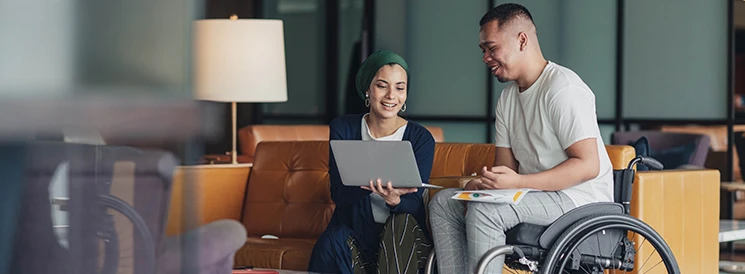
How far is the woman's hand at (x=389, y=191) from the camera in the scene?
264 centimetres

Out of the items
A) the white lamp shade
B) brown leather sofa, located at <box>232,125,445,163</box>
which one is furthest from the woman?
brown leather sofa, located at <box>232,125,445,163</box>

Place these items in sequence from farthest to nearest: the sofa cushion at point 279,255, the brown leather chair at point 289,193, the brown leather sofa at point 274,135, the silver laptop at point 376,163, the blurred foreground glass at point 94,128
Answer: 1. the brown leather sofa at point 274,135
2. the brown leather chair at point 289,193
3. the sofa cushion at point 279,255
4. the silver laptop at point 376,163
5. the blurred foreground glass at point 94,128

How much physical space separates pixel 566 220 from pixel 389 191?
55 cm

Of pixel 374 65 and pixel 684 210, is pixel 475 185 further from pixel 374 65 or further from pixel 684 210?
pixel 684 210

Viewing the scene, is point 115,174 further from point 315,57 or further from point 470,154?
point 315,57

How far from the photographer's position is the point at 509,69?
254 cm

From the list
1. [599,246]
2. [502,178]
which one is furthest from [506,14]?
[599,246]

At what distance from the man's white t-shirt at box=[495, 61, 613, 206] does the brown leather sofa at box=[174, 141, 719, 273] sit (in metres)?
0.36

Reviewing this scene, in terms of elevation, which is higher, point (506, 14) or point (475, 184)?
point (506, 14)

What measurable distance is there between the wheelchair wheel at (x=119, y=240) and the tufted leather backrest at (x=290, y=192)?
10.0ft

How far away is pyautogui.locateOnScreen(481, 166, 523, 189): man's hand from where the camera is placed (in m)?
2.39

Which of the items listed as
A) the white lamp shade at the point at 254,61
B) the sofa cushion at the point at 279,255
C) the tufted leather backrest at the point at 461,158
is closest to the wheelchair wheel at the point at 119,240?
the sofa cushion at the point at 279,255

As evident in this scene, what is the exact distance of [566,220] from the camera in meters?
2.36

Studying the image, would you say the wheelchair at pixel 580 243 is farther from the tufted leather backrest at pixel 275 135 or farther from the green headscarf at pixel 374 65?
the tufted leather backrest at pixel 275 135
